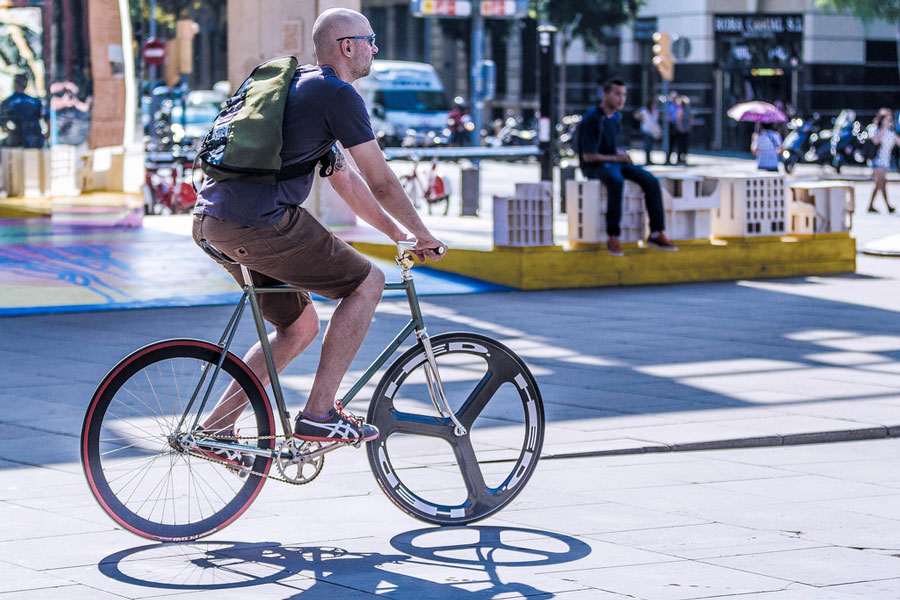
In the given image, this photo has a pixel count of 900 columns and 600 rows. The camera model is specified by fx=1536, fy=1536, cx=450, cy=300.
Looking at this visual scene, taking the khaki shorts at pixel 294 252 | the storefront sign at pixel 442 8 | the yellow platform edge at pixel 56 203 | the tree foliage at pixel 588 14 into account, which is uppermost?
the tree foliage at pixel 588 14

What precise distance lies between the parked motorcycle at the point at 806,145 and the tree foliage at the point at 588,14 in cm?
776

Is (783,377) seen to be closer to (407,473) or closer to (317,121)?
(407,473)

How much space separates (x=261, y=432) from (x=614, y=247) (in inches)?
338

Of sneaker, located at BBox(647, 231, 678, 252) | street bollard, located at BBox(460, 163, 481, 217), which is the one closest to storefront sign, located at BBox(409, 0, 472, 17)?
street bollard, located at BBox(460, 163, 481, 217)

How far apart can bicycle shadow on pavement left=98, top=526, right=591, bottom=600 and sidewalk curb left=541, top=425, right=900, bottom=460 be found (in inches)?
56.1

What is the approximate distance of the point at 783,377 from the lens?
8.79 m

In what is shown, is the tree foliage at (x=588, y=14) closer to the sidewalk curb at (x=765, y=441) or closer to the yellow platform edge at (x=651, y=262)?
the yellow platform edge at (x=651, y=262)

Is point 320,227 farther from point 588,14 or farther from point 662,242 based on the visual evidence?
point 588,14

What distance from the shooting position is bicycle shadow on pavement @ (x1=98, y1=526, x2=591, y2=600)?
4.63 meters

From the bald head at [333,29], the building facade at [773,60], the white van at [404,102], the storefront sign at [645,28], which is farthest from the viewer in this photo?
the storefront sign at [645,28]

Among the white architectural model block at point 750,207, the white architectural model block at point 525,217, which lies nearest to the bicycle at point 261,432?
→ the white architectural model block at point 525,217

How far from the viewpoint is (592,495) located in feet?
19.4

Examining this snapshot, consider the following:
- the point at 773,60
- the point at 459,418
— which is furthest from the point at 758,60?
Answer: the point at 459,418

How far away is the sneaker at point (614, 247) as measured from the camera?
13.5 metres
